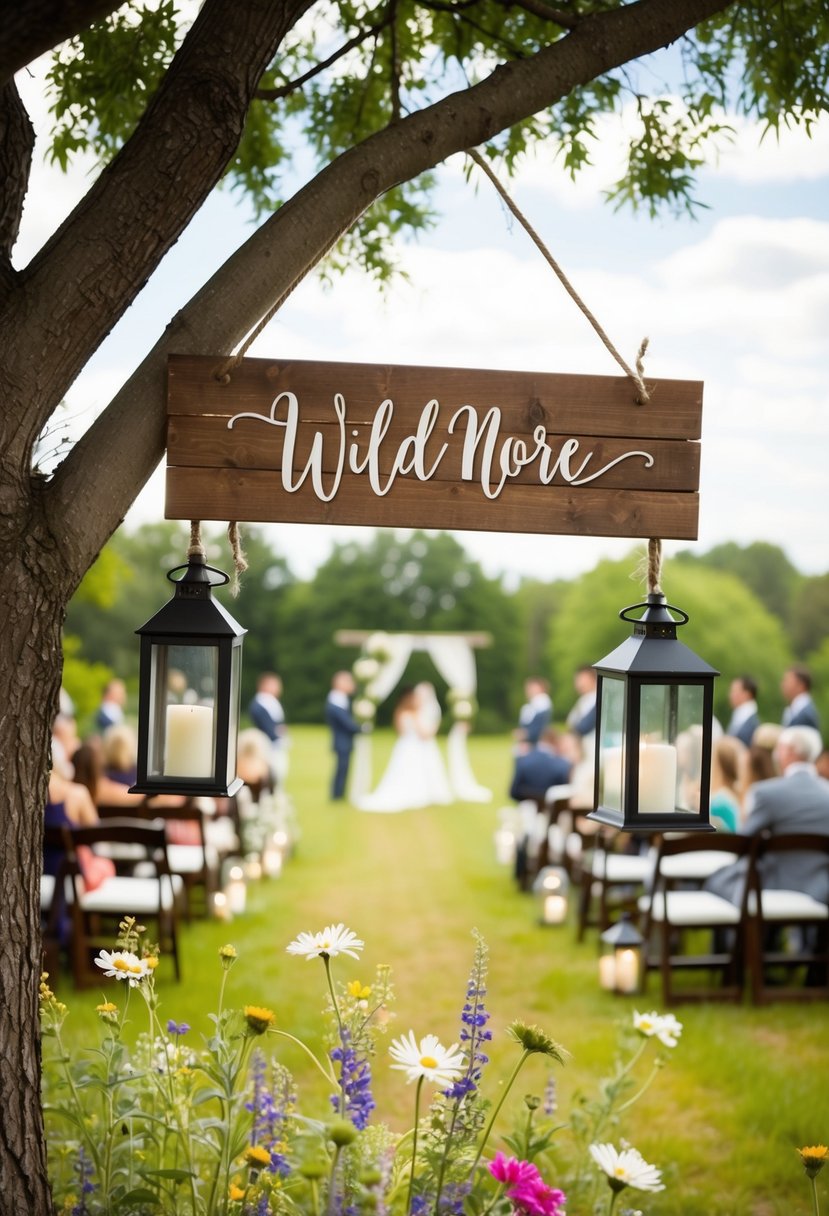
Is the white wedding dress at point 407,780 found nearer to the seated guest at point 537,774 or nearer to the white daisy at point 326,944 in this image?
the seated guest at point 537,774

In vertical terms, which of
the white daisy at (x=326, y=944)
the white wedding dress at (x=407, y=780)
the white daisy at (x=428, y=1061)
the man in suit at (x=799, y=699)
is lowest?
the white wedding dress at (x=407, y=780)

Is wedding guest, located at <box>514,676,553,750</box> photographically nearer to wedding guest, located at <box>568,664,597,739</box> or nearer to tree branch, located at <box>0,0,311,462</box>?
wedding guest, located at <box>568,664,597,739</box>

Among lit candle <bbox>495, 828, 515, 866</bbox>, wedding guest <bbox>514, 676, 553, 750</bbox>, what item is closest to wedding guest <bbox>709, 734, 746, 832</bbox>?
lit candle <bbox>495, 828, 515, 866</bbox>

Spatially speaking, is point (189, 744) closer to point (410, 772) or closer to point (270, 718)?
point (270, 718)

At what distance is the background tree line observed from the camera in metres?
34.2

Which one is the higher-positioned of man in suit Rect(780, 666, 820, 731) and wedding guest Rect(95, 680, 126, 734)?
man in suit Rect(780, 666, 820, 731)

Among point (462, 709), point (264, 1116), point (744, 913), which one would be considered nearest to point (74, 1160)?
point (264, 1116)

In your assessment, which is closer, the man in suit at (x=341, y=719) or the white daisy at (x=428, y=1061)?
the white daisy at (x=428, y=1061)

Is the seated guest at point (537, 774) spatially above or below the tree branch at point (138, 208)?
below

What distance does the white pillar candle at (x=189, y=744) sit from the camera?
2352 mm

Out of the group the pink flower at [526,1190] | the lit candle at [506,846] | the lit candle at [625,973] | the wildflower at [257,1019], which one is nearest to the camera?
the pink flower at [526,1190]

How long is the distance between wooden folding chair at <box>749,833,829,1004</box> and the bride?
28.3ft

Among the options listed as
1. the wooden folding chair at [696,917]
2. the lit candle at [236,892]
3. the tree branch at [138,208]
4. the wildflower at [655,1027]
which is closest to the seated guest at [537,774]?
the lit candle at [236,892]

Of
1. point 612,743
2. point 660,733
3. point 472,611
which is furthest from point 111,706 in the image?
point 472,611
